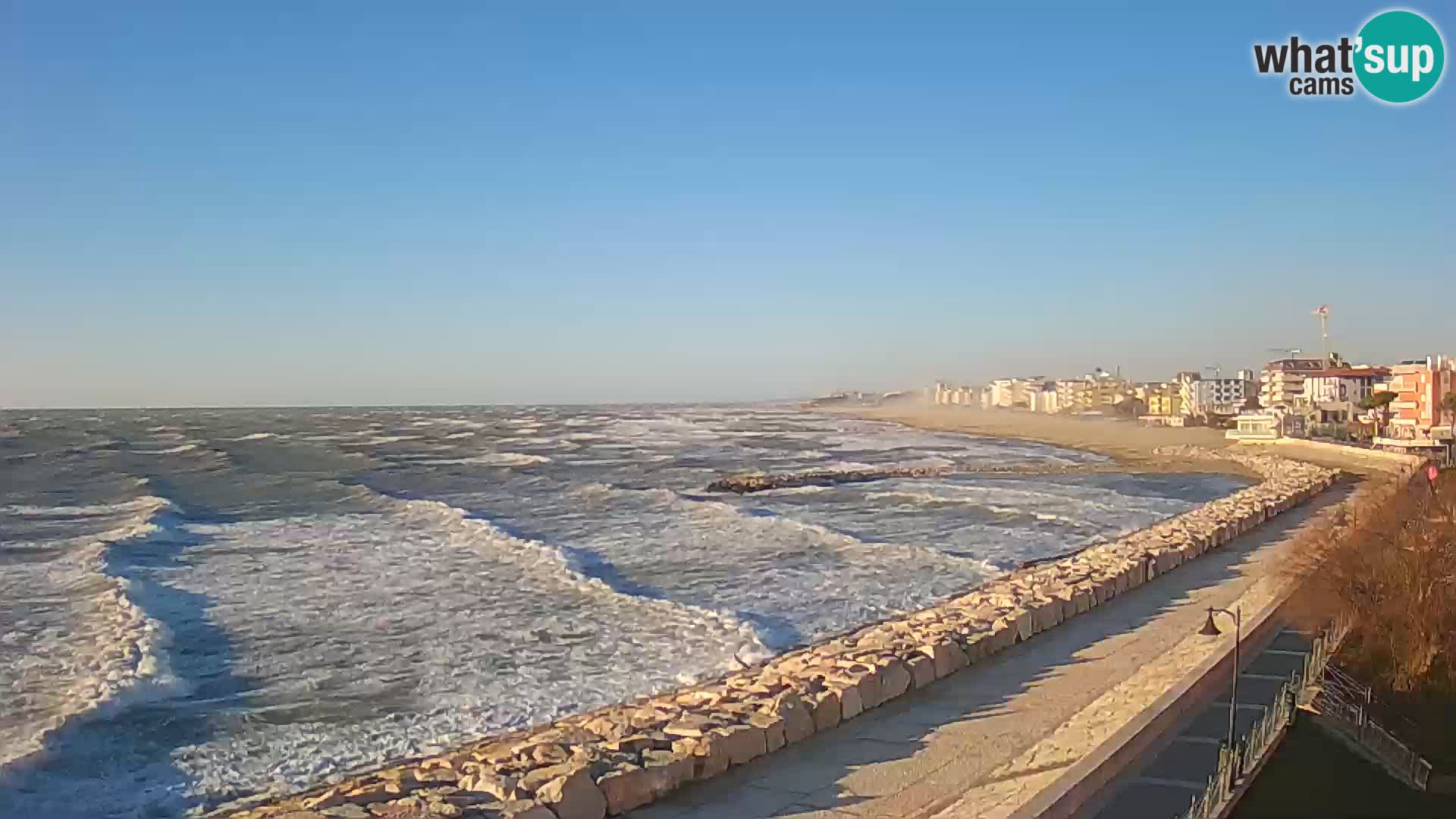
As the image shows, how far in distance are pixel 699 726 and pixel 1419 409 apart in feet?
189

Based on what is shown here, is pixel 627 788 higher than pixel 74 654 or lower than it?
higher

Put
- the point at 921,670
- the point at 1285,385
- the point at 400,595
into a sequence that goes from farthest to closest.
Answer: the point at 1285,385 → the point at 400,595 → the point at 921,670

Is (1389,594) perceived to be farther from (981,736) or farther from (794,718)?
(794,718)

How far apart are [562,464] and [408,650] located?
116ft

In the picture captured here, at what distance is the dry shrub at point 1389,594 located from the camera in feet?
40.4

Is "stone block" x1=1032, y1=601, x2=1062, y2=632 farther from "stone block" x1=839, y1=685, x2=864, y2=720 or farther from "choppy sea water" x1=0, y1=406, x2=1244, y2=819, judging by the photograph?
"stone block" x1=839, y1=685, x2=864, y2=720

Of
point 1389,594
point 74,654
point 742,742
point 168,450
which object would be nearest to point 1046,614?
point 1389,594

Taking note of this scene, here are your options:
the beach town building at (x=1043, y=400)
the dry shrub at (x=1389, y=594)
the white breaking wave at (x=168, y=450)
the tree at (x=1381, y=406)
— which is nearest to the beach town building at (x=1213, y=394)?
the beach town building at (x=1043, y=400)

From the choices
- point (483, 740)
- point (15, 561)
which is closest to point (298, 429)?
point (15, 561)

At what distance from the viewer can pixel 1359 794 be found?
408 inches

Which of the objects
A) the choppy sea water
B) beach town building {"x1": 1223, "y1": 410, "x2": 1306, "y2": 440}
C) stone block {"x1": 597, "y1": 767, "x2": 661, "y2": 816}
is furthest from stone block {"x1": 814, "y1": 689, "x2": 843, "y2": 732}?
beach town building {"x1": 1223, "y1": 410, "x2": 1306, "y2": 440}

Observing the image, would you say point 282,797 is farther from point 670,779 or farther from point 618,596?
point 618,596

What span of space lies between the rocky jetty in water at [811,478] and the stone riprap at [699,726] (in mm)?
21338

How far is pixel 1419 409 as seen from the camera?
5553cm
